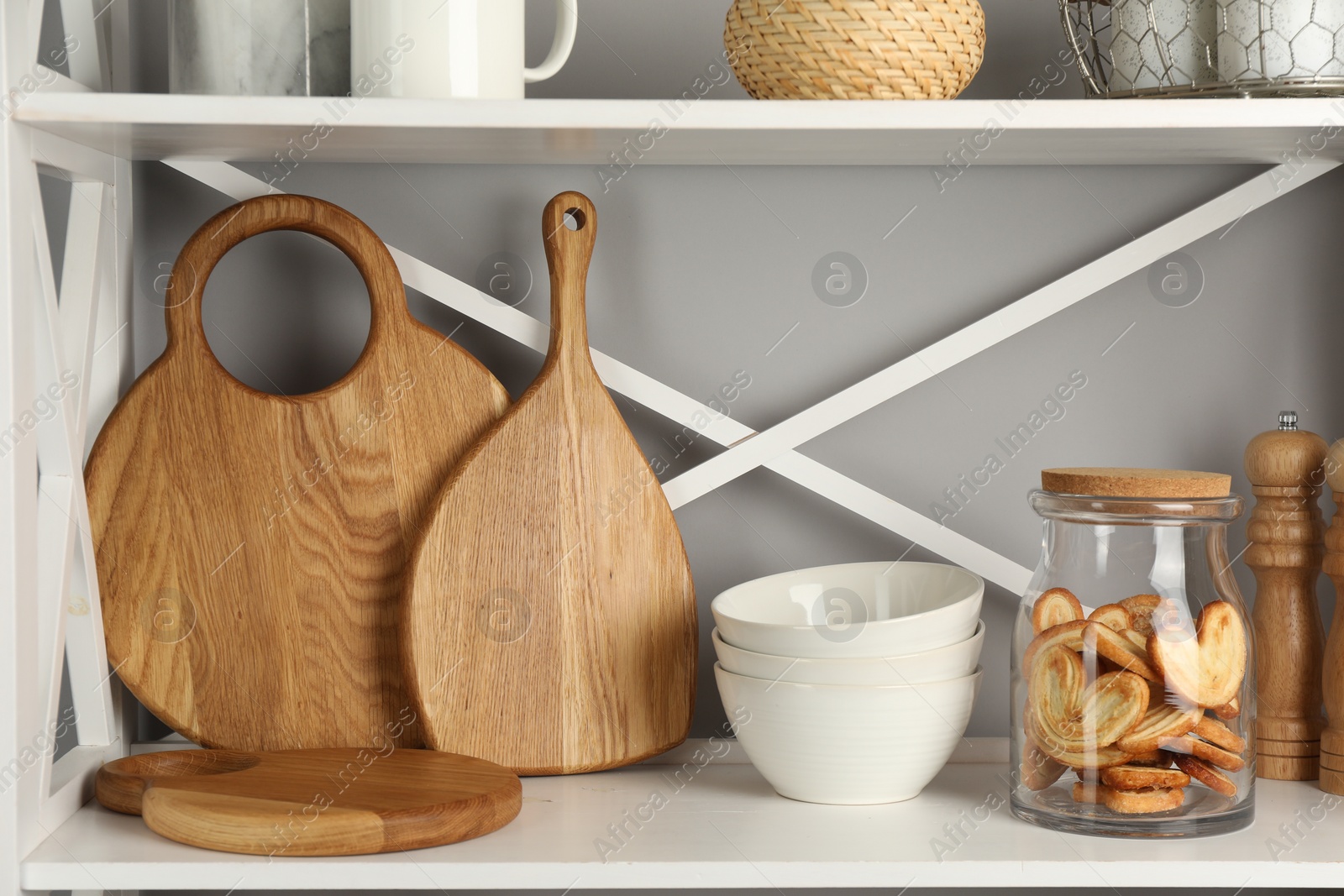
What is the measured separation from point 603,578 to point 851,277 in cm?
32

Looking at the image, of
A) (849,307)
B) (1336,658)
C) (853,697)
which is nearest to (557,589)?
(853,697)

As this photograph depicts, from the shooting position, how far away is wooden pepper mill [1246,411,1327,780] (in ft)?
2.72

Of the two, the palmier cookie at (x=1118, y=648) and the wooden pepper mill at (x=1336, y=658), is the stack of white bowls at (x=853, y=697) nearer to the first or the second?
the palmier cookie at (x=1118, y=648)

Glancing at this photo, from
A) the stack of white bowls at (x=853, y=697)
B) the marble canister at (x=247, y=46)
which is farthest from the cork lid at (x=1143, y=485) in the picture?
the marble canister at (x=247, y=46)

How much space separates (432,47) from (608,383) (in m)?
0.30

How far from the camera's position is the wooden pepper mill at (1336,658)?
79cm

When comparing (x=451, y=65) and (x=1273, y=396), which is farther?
(x=1273, y=396)

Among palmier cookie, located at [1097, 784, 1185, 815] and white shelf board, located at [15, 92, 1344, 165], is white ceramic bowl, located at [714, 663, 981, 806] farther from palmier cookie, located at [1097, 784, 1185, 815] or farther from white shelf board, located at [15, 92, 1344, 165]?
white shelf board, located at [15, 92, 1344, 165]

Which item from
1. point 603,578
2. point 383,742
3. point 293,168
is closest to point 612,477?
point 603,578

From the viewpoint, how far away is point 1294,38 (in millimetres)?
722

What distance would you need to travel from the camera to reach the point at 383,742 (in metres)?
0.85

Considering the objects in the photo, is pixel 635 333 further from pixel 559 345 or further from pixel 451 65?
pixel 451 65

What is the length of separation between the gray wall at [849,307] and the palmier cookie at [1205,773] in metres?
0.23

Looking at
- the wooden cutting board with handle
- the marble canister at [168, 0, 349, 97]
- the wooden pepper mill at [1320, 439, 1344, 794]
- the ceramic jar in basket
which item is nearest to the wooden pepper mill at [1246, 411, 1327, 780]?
the wooden pepper mill at [1320, 439, 1344, 794]
